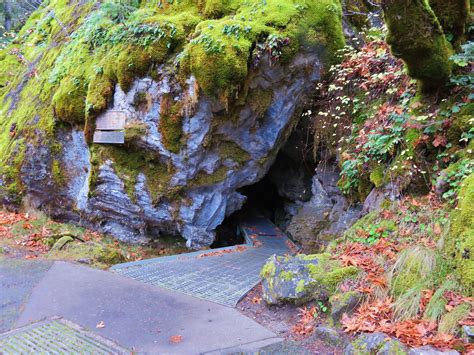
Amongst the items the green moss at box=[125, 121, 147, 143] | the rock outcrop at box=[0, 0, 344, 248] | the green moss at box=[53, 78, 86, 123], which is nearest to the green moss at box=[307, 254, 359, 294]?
the rock outcrop at box=[0, 0, 344, 248]

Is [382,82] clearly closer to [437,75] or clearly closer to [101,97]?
[437,75]

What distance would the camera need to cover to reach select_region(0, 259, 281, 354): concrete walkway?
12.2ft

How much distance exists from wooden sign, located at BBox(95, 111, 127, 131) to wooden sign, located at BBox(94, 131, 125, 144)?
4.4 inches

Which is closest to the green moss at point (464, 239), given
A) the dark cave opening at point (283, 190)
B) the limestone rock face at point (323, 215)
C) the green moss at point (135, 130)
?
the limestone rock face at point (323, 215)

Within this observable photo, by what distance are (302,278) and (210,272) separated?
7.53 feet

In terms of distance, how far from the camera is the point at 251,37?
712 centimetres

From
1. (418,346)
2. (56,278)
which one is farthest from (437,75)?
(56,278)

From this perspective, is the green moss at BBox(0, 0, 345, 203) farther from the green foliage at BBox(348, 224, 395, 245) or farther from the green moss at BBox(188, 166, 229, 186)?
the green foliage at BBox(348, 224, 395, 245)

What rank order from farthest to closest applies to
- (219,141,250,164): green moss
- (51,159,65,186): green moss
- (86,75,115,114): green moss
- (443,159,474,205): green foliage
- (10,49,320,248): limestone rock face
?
(51,159,65,186): green moss
(219,141,250,164): green moss
(86,75,115,114): green moss
(10,49,320,248): limestone rock face
(443,159,474,205): green foliage

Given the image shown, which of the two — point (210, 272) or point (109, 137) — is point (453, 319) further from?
point (109, 137)

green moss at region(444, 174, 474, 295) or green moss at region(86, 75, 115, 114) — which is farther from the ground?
green moss at region(86, 75, 115, 114)

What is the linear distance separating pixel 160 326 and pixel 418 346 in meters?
2.71

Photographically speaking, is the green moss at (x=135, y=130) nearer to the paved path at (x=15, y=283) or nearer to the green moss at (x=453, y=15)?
the paved path at (x=15, y=283)

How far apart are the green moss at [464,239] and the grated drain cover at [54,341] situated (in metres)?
3.48
